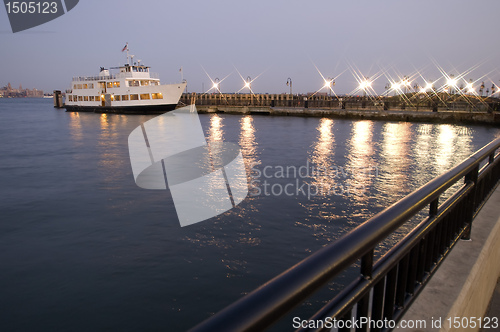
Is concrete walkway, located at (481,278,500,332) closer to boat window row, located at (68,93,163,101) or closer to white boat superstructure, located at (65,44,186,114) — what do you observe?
white boat superstructure, located at (65,44,186,114)

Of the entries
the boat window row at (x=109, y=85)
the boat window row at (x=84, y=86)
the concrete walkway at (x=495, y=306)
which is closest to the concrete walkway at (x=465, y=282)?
the concrete walkway at (x=495, y=306)

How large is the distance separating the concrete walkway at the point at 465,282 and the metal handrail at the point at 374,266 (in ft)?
0.25

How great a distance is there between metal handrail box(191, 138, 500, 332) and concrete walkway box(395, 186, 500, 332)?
0.08 metres

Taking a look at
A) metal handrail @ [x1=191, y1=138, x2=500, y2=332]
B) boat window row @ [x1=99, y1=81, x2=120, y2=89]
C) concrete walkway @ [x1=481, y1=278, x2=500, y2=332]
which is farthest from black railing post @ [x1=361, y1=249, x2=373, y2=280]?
boat window row @ [x1=99, y1=81, x2=120, y2=89]

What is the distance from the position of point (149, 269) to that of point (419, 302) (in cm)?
542

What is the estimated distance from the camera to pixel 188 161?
18.3 meters

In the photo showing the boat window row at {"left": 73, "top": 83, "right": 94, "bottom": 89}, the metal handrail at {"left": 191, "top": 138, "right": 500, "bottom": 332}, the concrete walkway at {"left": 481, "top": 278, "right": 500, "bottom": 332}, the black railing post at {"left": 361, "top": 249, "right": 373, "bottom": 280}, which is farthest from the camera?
the boat window row at {"left": 73, "top": 83, "right": 94, "bottom": 89}

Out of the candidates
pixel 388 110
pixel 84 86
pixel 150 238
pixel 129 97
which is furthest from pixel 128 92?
pixel 150 238

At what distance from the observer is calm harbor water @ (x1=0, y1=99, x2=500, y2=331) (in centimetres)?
584

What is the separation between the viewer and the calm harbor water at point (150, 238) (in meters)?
5.84

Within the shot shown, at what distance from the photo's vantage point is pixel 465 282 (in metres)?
2.66

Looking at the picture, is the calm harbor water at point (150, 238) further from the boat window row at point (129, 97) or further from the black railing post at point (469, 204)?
the boat window row at point (129, 97)

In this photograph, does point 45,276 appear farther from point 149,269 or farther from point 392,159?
point 392,159

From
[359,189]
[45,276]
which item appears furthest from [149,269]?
[359,189]
